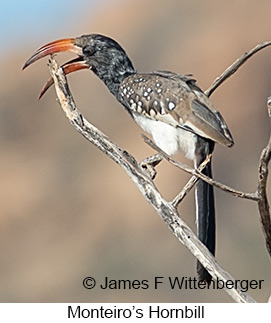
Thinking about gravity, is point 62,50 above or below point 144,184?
above

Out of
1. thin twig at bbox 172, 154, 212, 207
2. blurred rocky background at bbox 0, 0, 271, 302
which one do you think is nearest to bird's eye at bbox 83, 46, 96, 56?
thin twig at bbox 172, 154, 212, 207

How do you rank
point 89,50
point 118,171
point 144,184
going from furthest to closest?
point 118,171
point 89,50
point 144,184

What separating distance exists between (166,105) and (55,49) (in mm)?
422

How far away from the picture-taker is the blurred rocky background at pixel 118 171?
21.2ft

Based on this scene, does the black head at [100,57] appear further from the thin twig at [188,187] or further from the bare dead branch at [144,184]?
the thin twig at [188,187]

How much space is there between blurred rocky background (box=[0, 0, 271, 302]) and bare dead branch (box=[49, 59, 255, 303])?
3.03 m

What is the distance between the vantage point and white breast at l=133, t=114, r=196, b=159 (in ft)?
8.71

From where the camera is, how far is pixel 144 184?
2268 millimetres

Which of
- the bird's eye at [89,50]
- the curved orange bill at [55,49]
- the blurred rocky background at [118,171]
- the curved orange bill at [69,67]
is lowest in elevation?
the blurred rocky background at [118,171]

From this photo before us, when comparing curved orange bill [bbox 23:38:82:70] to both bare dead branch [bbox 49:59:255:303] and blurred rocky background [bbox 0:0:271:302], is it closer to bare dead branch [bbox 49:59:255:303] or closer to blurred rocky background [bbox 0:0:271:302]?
bare dead branch [bbox 49:59:255:303]

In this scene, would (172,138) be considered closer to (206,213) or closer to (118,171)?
(206,213)

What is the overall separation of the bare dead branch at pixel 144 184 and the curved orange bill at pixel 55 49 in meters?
0.16

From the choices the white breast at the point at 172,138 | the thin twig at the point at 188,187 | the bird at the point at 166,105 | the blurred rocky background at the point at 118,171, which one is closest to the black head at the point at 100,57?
the bird at the point at 166,105

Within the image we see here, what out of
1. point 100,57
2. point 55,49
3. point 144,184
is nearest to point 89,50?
point 100,57
